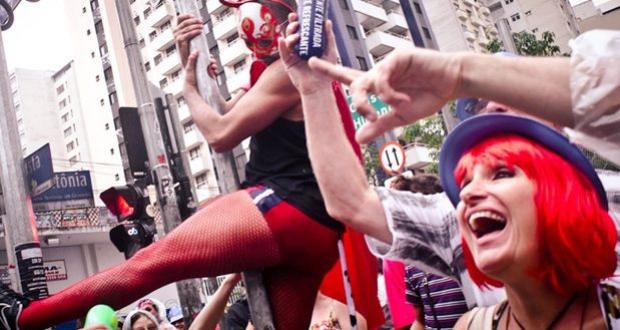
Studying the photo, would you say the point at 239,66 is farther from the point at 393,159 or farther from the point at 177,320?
the point at 177,320

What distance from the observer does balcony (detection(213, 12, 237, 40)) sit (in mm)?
40281

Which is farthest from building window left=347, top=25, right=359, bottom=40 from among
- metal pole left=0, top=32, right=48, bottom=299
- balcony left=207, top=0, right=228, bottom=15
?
metal pole left=0, top=32, right=48, bottom=299

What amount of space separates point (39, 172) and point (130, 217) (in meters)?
1.46

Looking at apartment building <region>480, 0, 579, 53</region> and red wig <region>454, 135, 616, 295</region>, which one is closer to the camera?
red wig <region>454, 135, 616, 295</region>

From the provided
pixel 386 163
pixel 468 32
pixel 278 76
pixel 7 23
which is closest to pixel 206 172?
pixel 468 32

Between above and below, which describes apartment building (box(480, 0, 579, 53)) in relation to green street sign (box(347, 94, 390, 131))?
above

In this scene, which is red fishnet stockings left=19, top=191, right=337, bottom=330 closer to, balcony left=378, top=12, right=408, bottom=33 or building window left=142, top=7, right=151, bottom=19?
balcony left=378, top=12, right=408, bottom=33

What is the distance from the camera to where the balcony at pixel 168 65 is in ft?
146

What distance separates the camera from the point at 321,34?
1.72m

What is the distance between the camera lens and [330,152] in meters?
1.92

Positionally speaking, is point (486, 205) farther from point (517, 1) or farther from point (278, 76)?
point (517, 1)

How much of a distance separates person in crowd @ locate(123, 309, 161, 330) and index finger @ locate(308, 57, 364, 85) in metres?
3.29

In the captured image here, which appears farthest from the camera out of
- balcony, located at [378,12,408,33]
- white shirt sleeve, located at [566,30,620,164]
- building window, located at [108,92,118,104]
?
building window, located at [108,92,118,104]

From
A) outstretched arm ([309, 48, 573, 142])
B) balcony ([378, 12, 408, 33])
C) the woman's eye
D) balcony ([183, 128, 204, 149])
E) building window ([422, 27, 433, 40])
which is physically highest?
balcony ([378, 12, 408, 33])
